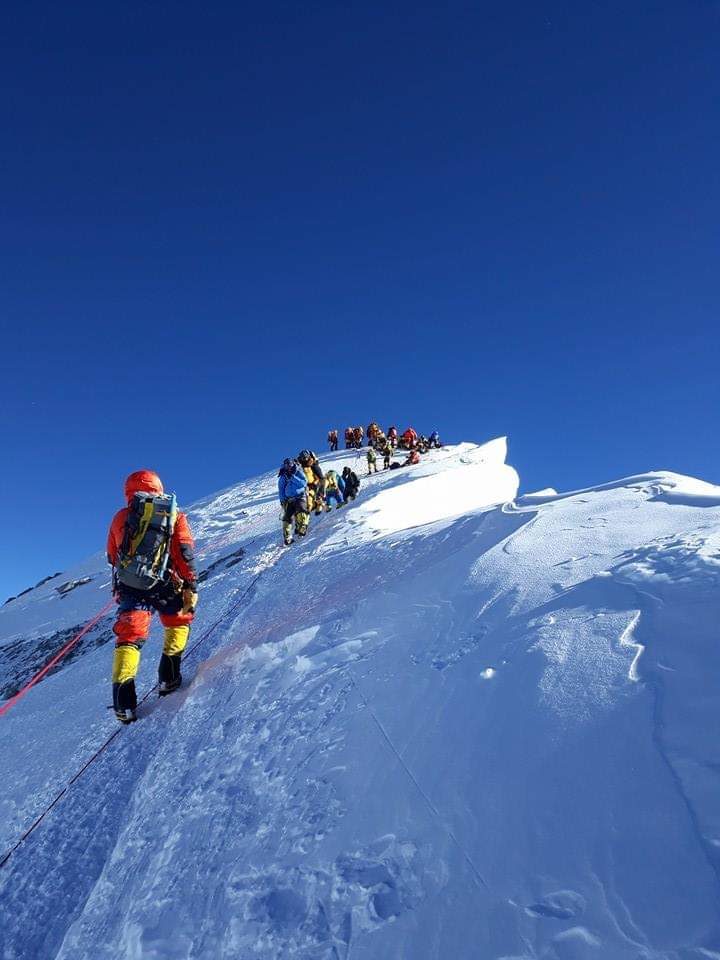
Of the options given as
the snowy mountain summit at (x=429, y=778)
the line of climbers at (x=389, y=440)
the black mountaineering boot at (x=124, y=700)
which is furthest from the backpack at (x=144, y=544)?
the line of climbers at (x=389, y=440)

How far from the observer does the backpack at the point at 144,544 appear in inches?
177

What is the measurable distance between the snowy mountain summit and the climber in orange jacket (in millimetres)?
414

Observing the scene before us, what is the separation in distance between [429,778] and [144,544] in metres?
3.30

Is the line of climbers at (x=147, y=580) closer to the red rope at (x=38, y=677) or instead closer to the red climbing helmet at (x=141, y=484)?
the red climbing helmet at (x=141, y=484)

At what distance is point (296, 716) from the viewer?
3.37 meters

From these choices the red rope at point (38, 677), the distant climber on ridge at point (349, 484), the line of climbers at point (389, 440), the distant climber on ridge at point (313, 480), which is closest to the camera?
the red rope at point (38, 677)

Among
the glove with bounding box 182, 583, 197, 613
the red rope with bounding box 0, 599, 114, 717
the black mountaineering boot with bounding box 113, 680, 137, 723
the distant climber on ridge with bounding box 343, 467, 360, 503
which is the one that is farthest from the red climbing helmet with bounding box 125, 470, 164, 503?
the distant climber on ridge with bounding box 343, 467, 360, 503

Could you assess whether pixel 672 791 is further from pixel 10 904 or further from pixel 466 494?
pixel 466 494

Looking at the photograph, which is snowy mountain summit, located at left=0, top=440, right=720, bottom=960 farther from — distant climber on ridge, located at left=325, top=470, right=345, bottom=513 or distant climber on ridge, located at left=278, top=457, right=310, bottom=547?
distant climber on ridge, located at left=325, top=470, right=345, bottom=513

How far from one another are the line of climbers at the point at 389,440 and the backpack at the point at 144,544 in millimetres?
20705

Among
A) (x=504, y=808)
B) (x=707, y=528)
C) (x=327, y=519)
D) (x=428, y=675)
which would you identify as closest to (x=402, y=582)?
(x=428, y=675)

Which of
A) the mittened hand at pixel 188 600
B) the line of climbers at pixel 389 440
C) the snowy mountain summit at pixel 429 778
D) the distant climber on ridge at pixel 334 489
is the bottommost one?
the snowy mountain summit at pixel 429 778

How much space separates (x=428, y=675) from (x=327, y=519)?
9.16 meters

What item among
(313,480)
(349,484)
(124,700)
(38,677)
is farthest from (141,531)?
(349,484)
